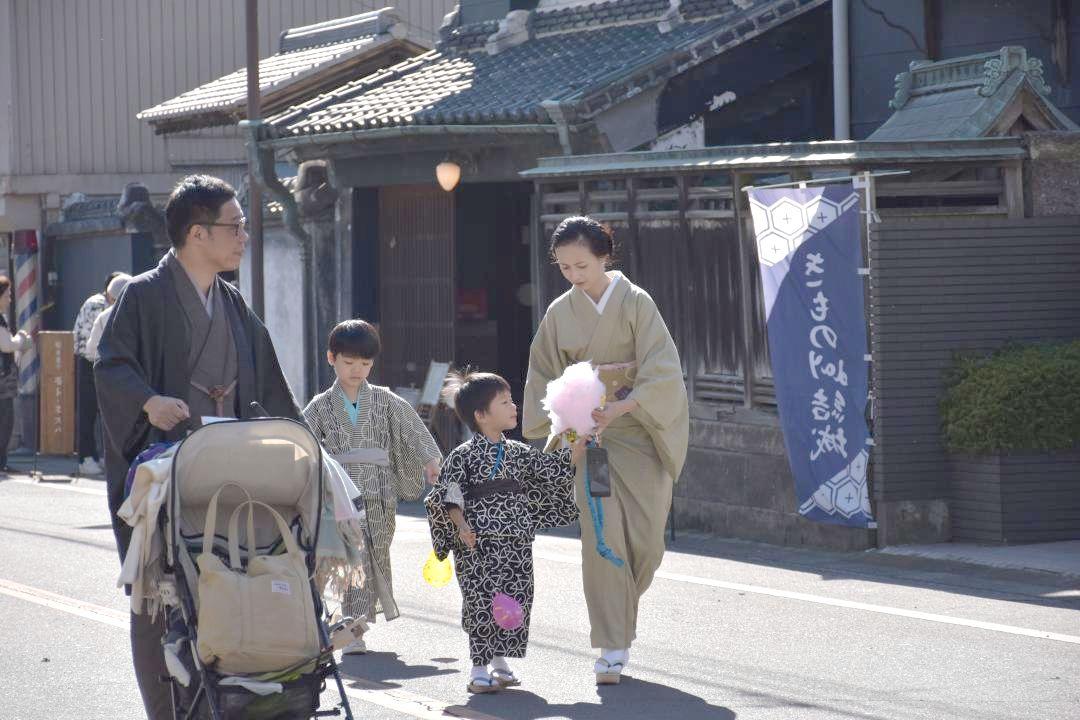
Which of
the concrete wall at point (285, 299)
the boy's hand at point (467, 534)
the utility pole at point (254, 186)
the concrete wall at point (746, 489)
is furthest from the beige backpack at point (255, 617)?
the concrete wall at point (285, 299)

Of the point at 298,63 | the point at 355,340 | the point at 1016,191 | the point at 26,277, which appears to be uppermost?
the point at 298,63

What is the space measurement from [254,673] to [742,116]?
37.2ft

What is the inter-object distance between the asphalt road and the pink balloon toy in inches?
12.0

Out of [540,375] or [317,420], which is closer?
[540,375]

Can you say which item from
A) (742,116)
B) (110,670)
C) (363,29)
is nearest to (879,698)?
(110,670)

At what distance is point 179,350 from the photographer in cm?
579

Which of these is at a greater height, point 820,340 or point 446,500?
point 820,340

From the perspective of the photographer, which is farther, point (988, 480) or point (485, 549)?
point (988, 480)

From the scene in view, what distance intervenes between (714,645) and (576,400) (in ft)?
5.72

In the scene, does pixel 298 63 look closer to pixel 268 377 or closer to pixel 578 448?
pixel 578 448

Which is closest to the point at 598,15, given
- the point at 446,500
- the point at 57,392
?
the point at 57,392

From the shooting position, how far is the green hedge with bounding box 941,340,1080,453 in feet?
35.0

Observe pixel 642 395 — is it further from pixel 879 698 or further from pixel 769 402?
pixel 769 402

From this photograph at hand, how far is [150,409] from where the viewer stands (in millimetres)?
5492
